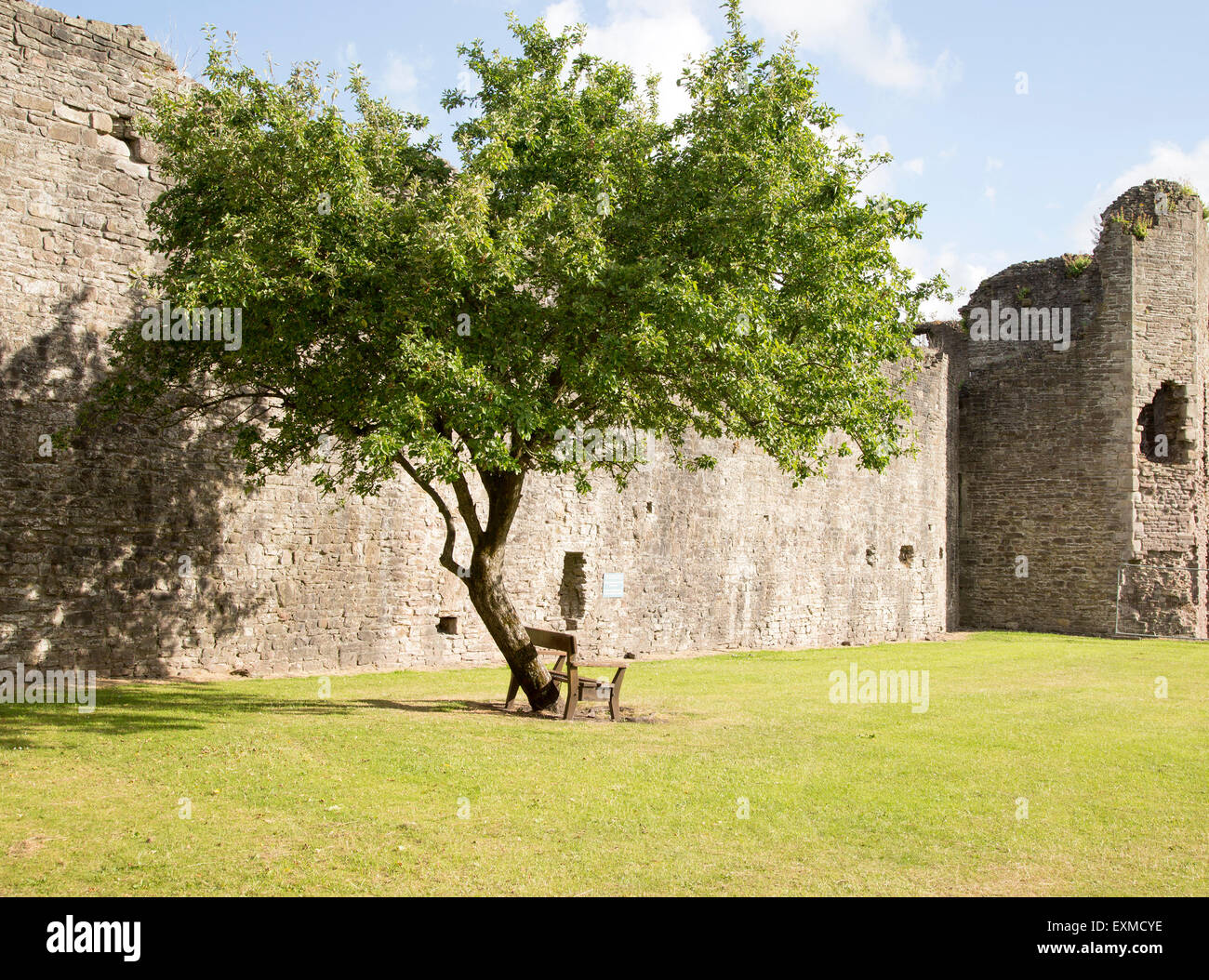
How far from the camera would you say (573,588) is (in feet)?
62.0

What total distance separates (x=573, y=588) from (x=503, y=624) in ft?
23.7

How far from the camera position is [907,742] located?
416 inches

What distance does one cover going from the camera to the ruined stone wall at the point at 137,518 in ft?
39.7

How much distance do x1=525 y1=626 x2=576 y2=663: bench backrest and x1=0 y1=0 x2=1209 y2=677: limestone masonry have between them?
4.50 m

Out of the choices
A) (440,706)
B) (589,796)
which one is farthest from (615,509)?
(589,796)

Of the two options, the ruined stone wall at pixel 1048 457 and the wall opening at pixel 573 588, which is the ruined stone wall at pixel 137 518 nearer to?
the wall opening at pixel 573 588

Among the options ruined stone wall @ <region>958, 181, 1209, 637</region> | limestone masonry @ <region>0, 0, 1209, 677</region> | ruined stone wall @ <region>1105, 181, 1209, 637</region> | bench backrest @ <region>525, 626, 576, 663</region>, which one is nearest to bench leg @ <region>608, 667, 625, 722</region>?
bench backrest @ <region>525, 626, 576, 663</region>

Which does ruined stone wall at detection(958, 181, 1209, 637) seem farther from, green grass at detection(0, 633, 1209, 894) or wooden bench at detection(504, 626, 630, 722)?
wooden bench at detection(504, 626, 630, 722)

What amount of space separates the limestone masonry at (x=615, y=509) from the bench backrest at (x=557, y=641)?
14.8ft

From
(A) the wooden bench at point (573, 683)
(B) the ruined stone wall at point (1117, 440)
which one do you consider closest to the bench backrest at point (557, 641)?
(A) the wooden bench at point (573, 683)

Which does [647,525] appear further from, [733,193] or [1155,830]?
[1155,830]

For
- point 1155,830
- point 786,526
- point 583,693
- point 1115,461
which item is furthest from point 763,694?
point 1115,461

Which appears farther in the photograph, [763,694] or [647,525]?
[647,525]
